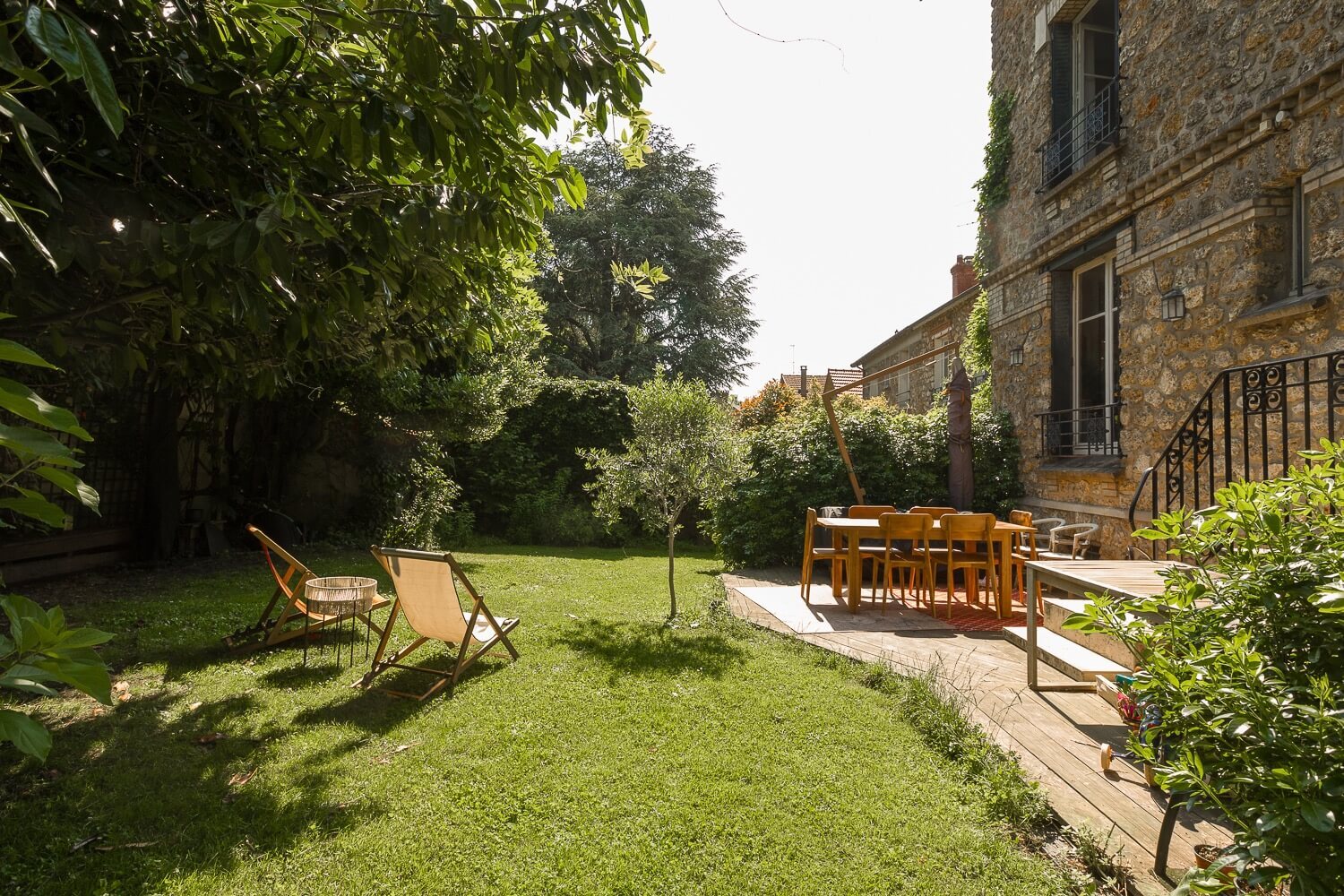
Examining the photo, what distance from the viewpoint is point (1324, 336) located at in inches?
194

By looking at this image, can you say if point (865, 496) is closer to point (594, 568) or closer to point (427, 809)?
point (594, 568)

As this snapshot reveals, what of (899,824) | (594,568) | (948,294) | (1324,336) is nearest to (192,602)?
(594,568)

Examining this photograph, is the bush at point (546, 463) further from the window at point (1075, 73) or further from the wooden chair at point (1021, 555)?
the window at point (1075, 73)

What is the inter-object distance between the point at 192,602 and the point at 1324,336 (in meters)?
9.66

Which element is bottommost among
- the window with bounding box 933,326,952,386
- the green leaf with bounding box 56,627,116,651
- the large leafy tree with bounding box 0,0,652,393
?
the green leaf with bounding box 56,627,116,651

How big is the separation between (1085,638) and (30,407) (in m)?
4.62

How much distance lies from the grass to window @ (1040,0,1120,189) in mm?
7254

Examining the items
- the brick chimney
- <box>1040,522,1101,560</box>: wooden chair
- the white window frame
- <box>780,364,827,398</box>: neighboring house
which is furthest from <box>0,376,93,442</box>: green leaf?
<box>780,364,827,398</box>: neighboring house

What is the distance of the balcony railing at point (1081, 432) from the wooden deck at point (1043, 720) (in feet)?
10.5

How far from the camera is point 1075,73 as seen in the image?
330 inches

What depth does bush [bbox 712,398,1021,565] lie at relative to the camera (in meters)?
9.69

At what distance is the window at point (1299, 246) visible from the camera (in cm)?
524

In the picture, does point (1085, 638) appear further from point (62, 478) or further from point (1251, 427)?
point (62, 478)

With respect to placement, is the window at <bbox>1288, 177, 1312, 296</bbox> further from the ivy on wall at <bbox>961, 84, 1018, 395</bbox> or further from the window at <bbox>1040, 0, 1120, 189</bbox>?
the ivy on wall at <bbox>961, 84, 1018, 395</bbox>
